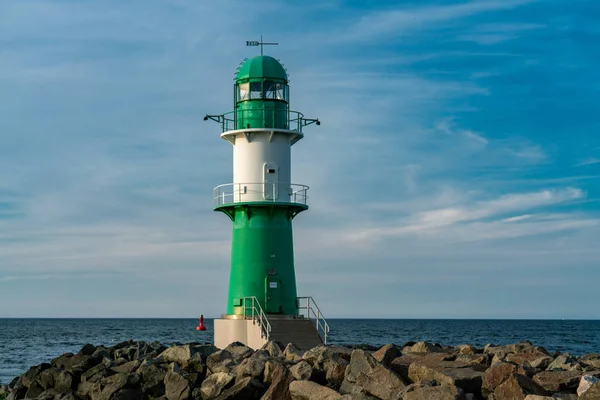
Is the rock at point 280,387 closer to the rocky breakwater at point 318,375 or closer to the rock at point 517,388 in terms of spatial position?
the rocky breakwater at point 318,375

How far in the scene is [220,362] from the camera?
17031 mm

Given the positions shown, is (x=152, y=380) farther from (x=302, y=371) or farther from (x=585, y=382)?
(x=585, y=382)

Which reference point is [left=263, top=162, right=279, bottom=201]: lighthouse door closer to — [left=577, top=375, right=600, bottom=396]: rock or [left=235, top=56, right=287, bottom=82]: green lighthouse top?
[left=235, top=56, right=287, bottom=82]: green lighthouse top

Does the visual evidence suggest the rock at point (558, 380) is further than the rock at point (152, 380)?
No

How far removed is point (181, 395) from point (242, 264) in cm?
837

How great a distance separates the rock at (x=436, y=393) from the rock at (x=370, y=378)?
445 mm

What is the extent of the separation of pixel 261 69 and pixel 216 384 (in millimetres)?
11304

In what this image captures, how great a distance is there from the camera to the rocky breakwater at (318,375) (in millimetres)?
13075

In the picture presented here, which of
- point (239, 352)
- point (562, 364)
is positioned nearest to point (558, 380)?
point (562, 364)

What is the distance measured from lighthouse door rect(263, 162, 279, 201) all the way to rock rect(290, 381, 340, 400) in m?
10.2

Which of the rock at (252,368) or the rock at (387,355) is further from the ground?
the rock at (387,355)

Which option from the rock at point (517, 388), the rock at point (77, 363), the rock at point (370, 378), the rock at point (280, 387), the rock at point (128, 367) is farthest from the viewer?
the rock at point (77, 363)

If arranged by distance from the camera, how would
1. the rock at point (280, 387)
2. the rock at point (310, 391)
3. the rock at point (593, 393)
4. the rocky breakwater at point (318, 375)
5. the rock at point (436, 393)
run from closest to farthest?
the rock at point (593, 393) → the rock at point (436, 393) → the rocky breakwater at point (318, 375) → the rock at point (310, 391) → the rock at point (280, 387)

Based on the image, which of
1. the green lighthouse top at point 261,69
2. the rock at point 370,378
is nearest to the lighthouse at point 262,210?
the green lighthouse top at point 261,69
